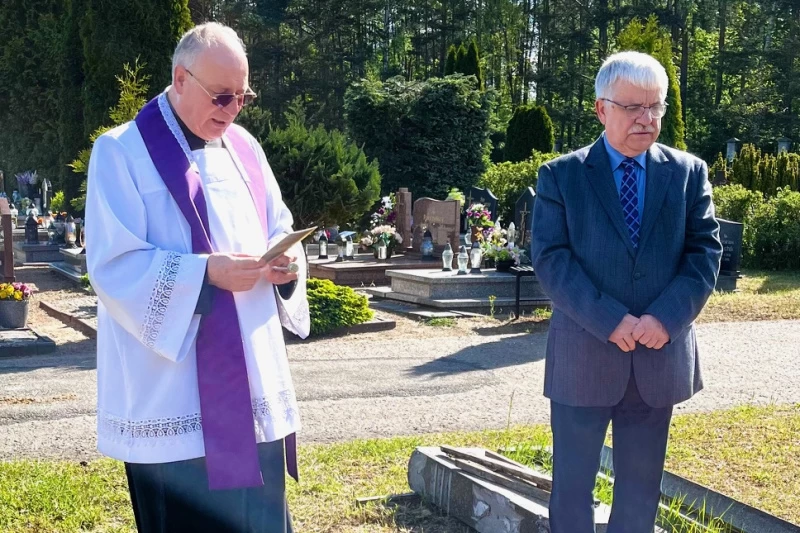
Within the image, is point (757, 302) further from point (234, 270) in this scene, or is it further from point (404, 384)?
point (234, 270)

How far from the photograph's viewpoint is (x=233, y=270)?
8.86 feet

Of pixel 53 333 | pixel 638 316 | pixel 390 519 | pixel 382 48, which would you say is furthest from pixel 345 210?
pixel 382 48

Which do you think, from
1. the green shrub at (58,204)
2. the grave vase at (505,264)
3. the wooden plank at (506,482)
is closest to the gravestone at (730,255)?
the grave vase at (505,264)

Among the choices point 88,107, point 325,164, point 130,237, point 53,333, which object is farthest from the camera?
point 88,107

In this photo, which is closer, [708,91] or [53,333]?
[53,333]

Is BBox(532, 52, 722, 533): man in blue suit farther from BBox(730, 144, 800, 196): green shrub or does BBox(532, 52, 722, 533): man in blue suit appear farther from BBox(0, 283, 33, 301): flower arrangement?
BBox(730, 144, 800, 196): green shrub

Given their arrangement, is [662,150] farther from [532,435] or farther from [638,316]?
[532,435]

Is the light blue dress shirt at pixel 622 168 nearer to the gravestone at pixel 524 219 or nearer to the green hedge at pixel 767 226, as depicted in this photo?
the gravestone at pixel 524 219

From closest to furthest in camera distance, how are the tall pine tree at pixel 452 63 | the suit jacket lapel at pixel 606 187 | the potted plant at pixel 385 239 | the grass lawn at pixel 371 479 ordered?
the suit jacket lapel at pixel 606 187 → the grass lawn at pixel 371 479 → the potted plant at pixel 385 239 → the tall pine tree at pixel 452 63

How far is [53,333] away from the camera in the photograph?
11000 millimetres

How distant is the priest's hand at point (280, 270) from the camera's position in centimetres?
281

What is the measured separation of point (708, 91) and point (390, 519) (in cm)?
4342

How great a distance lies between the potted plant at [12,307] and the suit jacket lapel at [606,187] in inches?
351

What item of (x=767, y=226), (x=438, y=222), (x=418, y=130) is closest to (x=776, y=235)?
(x=767, y=226)
